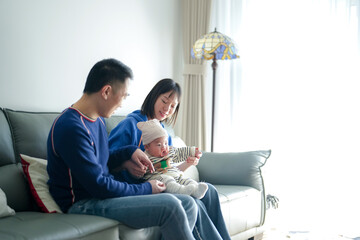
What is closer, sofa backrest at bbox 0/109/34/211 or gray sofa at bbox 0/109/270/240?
gray sofa at bbox 0/109/270/240

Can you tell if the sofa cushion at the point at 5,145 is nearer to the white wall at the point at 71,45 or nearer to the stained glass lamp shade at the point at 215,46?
the white wall at the point at 71,45

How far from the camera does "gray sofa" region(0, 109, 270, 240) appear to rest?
64.8 inches

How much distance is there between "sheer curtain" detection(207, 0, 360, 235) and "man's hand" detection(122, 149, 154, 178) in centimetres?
181

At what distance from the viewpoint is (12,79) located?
101 inches

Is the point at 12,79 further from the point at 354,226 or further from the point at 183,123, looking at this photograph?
the point at 354,226

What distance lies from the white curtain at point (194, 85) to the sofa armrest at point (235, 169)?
903 mm

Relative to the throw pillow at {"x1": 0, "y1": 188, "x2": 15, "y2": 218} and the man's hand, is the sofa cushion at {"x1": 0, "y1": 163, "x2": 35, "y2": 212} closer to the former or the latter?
the throw pillow at {"x1": 0, "y1": 188, "x2": 15, "y2": 218}

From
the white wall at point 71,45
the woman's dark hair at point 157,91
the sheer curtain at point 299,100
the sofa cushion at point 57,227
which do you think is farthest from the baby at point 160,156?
the sheer curtain at point 299,100

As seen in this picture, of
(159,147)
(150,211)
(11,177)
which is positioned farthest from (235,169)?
(11,177)

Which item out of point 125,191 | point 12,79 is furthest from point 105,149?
point 12,79

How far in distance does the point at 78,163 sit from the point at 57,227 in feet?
0.84

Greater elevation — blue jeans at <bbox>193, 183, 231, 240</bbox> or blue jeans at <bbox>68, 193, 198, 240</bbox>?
blue jeans at <bbox>68, 193, 198, 240</bbox>

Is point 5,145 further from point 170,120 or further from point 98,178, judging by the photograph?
point 170,120

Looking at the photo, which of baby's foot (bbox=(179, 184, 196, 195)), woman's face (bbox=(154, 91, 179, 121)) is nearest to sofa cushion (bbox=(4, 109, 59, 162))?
woman's face (bbox=(154, 91, 179, 121))
